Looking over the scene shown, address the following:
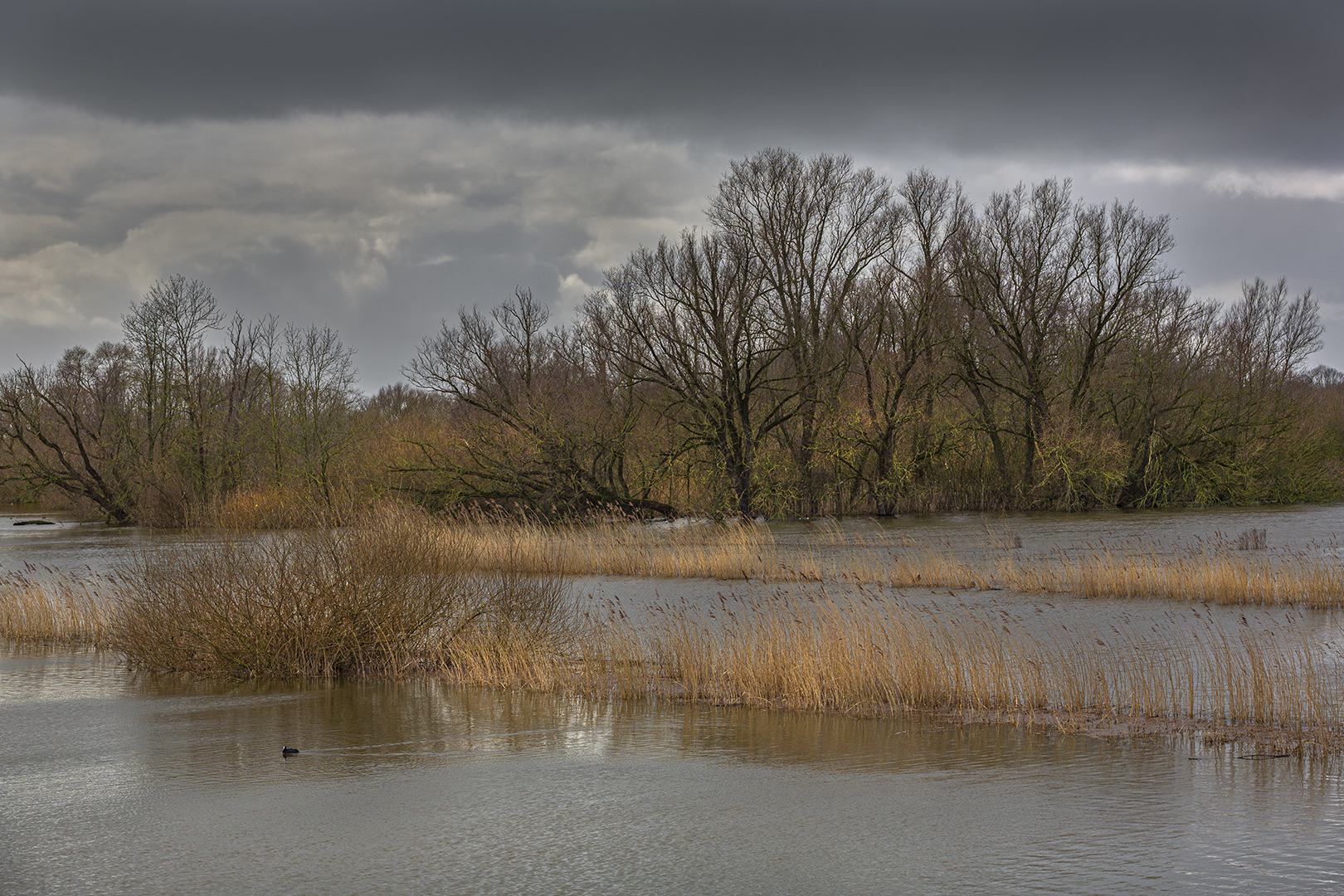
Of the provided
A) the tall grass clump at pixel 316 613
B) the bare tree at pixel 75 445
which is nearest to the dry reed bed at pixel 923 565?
the tall grass clump at pixel 316 613

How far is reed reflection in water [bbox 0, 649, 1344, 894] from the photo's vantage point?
17.8ft

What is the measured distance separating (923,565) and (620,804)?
13.5 m

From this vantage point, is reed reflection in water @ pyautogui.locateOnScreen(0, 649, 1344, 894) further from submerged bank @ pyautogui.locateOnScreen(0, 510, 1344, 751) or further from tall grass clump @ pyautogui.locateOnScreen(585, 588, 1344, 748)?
submerged bank @ pyautogui.locateOnScreen(0, 510, 1344, 751)

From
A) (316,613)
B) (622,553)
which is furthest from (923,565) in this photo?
(316,613)

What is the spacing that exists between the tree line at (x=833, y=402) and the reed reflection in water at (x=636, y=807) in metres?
22.3

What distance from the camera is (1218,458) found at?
34000mm

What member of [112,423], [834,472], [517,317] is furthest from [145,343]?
[834,472]

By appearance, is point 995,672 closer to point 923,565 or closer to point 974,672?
point 974,672

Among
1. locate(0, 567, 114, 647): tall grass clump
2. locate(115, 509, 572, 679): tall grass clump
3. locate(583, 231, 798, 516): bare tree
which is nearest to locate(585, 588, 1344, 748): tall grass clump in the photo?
locate(115, 509, 572, 679): tall grass clump

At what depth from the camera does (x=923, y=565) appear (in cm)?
1922

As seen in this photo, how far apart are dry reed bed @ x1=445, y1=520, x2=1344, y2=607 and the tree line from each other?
6.14m

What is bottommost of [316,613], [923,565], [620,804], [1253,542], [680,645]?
[620,804]

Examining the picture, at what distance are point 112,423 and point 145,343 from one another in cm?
407

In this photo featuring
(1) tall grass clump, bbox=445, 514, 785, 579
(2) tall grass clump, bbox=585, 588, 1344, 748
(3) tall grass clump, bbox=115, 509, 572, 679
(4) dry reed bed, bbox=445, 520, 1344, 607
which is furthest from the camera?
(1) tall grass clump, bbox=445, 514, 785, 579
